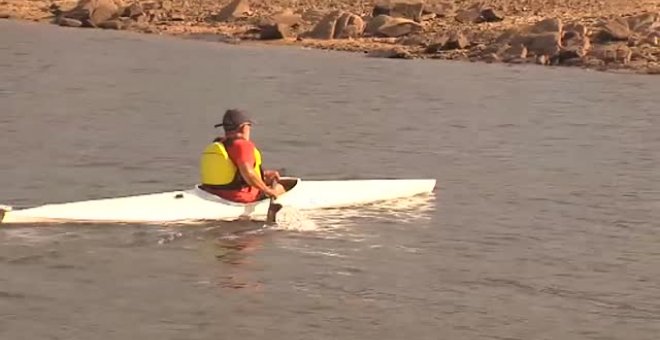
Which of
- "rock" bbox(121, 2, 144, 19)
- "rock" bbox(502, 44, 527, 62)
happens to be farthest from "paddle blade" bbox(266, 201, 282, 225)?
"rock" bbox(121, 2, 144, 19)

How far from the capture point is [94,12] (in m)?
38.1

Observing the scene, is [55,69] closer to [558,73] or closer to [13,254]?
[558,73]

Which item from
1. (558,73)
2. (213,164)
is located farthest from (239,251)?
(558,73)

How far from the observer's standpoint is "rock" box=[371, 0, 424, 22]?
3459 centimetres

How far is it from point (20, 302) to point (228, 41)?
22.9 metres

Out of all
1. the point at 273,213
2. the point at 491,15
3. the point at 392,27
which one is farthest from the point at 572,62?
the point at 273,213

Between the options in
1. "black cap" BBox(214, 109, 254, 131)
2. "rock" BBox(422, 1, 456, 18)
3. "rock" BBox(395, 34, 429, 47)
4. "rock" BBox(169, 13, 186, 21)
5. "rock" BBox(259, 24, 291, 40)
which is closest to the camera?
"black cap" BBox(214, 109, 254, 131)

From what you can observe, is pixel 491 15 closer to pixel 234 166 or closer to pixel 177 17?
pixel 177 17

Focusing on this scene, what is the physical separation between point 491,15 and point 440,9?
1742 mm

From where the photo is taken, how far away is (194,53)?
32.8 meters

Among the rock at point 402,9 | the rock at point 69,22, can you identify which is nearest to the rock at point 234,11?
the rock at point 69,22

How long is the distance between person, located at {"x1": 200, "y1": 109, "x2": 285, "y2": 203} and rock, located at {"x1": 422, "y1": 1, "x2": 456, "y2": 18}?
20.0 metres

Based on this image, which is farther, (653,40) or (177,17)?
(177,17)

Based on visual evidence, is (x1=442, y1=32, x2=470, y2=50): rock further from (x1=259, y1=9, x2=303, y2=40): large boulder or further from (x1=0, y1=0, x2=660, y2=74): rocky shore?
(x1=259, y1=9, x2=303, y2=40): large boulder
